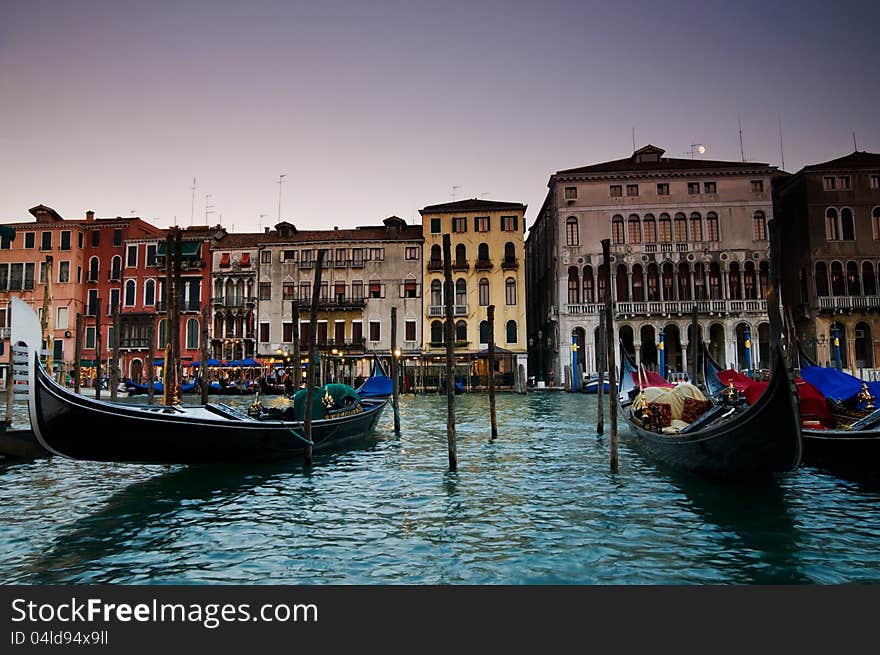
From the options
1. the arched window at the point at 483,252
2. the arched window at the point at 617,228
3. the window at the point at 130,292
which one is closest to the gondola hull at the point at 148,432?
the arched window at the point at 483,252

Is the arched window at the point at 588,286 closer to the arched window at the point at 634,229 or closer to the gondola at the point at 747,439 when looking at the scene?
the arched window at the point at 634,229

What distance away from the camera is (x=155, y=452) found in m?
7.60

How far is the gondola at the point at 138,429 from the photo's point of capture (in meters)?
6.48

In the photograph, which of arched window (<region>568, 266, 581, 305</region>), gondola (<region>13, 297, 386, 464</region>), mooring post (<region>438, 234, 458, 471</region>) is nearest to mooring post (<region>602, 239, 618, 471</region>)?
Result: mooring post (<region>438, 234, 458, 471</region>)

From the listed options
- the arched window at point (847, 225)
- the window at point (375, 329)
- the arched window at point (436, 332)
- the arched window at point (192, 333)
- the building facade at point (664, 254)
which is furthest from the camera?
the arched window at point (192, 333)

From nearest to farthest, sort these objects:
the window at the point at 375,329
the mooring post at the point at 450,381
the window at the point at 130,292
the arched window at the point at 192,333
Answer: the mooring post at the point at 450,381
the window at the point at 375,329
the arched window at the point at 192,333
the window at the point at 130,292

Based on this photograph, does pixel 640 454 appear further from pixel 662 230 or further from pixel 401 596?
pixel 662 230

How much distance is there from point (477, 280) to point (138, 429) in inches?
1099

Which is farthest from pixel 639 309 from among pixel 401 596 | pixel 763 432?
pixel 401 596

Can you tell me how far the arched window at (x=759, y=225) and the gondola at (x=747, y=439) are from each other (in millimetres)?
28042

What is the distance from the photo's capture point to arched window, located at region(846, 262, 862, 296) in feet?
103

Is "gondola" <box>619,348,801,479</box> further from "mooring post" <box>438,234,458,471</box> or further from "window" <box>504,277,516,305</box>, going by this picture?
"window" <box>504,277,516,305</box>

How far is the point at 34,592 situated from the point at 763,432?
6.21 meters

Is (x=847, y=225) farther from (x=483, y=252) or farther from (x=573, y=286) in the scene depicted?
(x=483, y=252)
